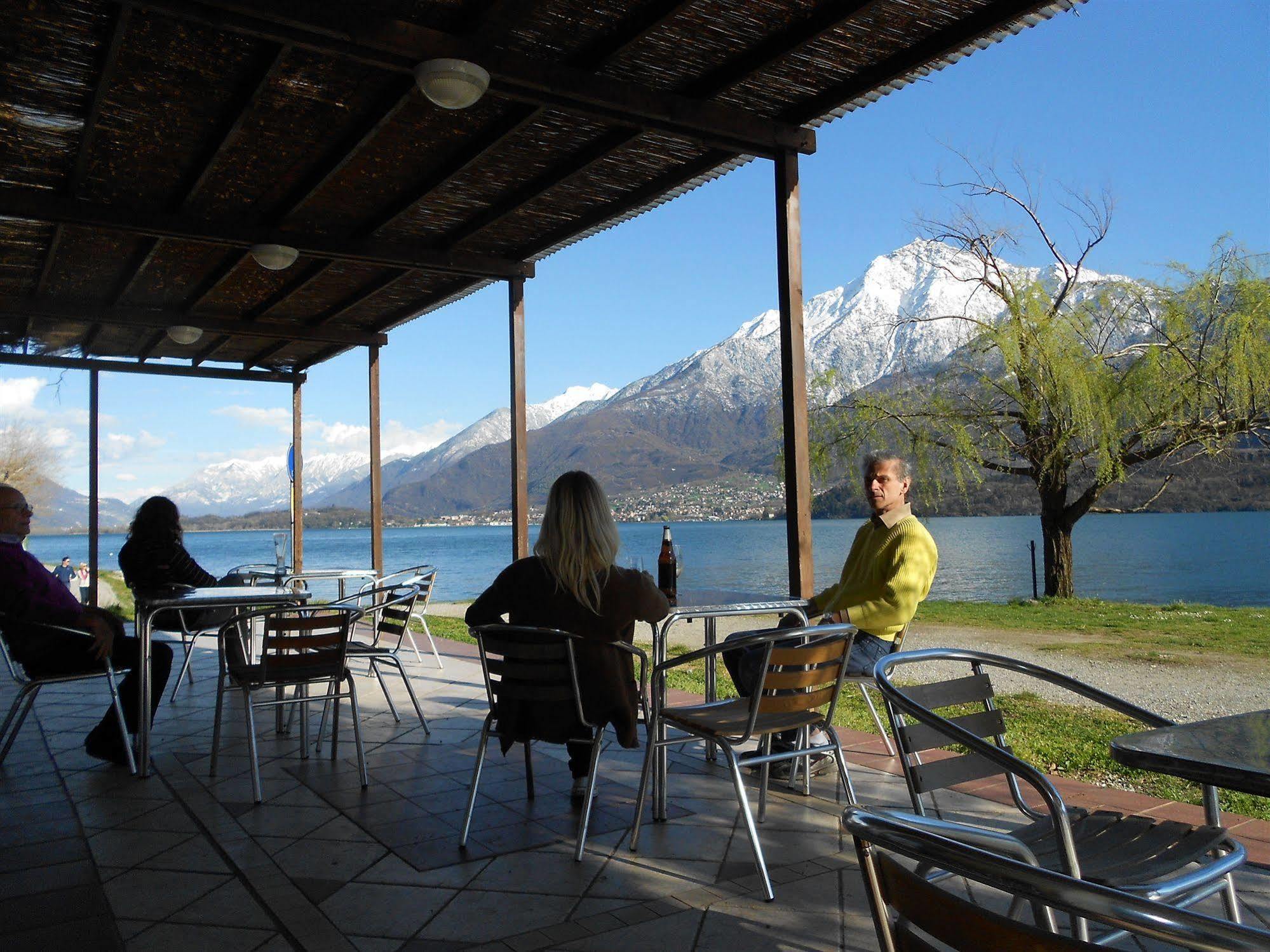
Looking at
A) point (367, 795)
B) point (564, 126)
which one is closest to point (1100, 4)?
point (564, 126)

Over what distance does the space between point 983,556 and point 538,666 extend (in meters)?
30.4

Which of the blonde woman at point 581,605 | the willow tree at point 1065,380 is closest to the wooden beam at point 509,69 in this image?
the blonde woman at point 581,605

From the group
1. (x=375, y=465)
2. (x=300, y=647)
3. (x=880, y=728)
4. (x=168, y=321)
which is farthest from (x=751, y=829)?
(x=168, y=321)

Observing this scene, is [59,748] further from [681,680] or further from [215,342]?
[215,342]

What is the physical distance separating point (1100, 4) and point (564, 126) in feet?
7.29

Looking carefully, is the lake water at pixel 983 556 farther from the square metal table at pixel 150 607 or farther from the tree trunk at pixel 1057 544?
the tree trunk at pixel 1057 544

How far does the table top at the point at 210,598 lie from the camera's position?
3.63 meters

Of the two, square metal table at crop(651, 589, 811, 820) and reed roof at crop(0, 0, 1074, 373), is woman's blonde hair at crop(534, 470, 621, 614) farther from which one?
reed roof at crop(0, 0, 1074, 373)

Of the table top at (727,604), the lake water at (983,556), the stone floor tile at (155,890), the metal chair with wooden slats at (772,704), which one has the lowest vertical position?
the lake water at (983,556)

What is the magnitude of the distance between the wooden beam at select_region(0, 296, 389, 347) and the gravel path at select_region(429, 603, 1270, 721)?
3.92 meters

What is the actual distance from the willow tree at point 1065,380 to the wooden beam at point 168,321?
8.55 m

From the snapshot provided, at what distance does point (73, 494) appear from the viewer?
18488cm

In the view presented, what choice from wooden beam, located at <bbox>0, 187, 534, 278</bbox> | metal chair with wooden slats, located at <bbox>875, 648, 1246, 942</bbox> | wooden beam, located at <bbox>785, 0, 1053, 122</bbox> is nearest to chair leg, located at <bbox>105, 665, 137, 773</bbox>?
wooden beam, located at <bbox>0, 187, 534, 278</bbox>

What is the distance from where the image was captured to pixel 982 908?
0.91 m
